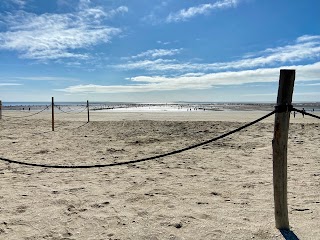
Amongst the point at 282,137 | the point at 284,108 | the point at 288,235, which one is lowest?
the point at 288,235

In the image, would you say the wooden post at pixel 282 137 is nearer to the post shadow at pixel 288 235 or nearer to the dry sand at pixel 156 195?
the post shadow at pixel 288 235

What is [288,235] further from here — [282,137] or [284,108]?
[284,108]

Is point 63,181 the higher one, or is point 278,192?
point 278,192

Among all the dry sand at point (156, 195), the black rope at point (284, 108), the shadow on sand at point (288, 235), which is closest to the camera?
the black rope at point (284, 108)

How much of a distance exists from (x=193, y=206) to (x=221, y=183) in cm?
130

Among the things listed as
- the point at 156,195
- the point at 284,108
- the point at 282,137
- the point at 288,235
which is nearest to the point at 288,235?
the point at 288,235

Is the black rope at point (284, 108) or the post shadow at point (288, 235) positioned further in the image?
the post shadow at point (288, 235)

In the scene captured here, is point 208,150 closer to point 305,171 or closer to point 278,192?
point 305,171

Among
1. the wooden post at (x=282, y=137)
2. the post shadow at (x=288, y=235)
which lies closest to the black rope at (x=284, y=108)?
the wooden post at (x=282, y=137)

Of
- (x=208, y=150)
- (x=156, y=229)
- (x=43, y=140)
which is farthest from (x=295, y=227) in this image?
(x=43, y=140)

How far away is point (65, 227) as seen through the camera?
359cm

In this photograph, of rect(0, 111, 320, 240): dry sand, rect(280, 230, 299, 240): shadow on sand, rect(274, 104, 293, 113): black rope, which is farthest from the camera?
Result: rect(0, 111, 320, 240): dry sand

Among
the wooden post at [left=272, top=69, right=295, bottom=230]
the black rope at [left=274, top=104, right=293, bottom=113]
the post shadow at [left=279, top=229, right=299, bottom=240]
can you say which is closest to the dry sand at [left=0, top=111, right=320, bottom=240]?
the post shadow at [left=279, top=229, right=299, bottom=240]

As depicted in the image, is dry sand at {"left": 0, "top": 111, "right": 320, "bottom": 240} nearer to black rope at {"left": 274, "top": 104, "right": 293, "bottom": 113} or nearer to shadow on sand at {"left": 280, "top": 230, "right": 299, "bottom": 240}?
shadow on sand at {"left": 280, "top": 230, "right": 299, "bottom": 240}
